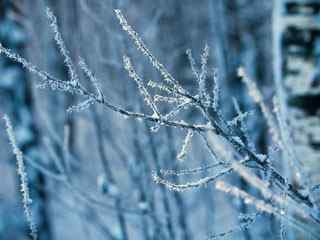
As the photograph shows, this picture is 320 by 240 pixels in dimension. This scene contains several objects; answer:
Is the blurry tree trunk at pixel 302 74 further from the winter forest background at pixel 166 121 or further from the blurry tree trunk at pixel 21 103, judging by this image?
the blurry tree trunk at pixel 21 103

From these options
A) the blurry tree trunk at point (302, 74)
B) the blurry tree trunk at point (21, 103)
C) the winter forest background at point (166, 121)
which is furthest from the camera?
the blurry tree trunk at point (21, 103)

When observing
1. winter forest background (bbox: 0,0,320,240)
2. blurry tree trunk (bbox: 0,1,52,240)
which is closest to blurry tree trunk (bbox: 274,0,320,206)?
winter forest background (bbox: 0,0,320,240)

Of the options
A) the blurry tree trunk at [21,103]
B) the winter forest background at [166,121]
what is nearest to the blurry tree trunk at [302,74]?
the winter forest background at [166,121]

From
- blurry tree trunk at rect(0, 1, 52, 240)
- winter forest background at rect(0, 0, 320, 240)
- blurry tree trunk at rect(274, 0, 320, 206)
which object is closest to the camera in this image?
winter forest background at rect(0, 0, 320, 240)

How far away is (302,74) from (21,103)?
2.89 metres

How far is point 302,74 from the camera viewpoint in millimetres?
2771

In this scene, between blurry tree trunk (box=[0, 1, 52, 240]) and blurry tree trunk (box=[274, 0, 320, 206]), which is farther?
blurry tree trunk (box=[0, 1, 52, 240])

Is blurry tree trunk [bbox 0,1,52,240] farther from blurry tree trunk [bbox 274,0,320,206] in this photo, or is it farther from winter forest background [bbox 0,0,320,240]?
blurry tree trunk [bbox 274,0,320,206]

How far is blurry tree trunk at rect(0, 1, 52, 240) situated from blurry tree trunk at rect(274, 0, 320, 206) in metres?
2.62

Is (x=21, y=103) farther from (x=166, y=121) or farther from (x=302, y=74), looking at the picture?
(x=166, y=121)

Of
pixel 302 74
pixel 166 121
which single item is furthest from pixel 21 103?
pixel 166 121

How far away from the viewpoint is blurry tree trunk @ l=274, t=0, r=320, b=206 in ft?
9.00

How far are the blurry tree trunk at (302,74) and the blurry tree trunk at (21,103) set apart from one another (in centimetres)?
262

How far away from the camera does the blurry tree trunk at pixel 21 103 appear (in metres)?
4.55
